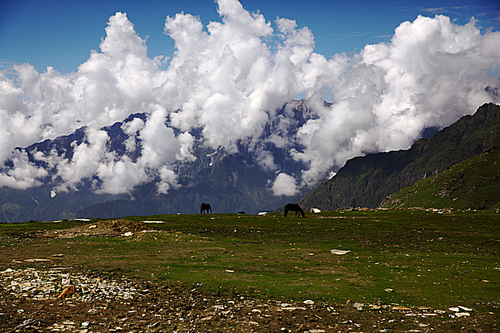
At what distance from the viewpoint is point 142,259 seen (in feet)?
101

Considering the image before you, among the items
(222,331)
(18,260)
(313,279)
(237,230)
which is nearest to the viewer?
(222,331)

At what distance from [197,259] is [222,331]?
1672 cm

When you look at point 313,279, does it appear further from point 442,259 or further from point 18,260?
point 18,260

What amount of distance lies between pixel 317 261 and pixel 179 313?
17.2 meters

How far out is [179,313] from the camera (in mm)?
17062

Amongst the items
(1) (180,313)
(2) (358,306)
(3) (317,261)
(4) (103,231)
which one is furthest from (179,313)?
(4) (103,231)

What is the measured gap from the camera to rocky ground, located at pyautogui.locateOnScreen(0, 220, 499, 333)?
1544 cm

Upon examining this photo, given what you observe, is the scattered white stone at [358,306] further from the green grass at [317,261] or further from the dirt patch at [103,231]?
the dirt patch at [103,231]

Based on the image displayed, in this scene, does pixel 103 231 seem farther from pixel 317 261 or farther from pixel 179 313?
pixel 179 313

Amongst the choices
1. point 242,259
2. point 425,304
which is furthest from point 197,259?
point 425,304

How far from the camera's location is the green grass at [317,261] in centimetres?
2108

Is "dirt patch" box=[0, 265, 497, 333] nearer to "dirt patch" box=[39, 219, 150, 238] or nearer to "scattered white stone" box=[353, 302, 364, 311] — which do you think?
"scattered white stone" box=[353, 302, 364, 311]

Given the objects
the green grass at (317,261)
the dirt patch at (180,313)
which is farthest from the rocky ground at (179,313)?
the green grass at (317,261)

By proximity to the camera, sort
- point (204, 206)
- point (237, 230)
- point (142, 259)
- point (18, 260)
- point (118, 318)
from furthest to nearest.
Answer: point (204, 206) < point (237, 230) < point (142, 259) < point (18, 260) < point (118, 318)
